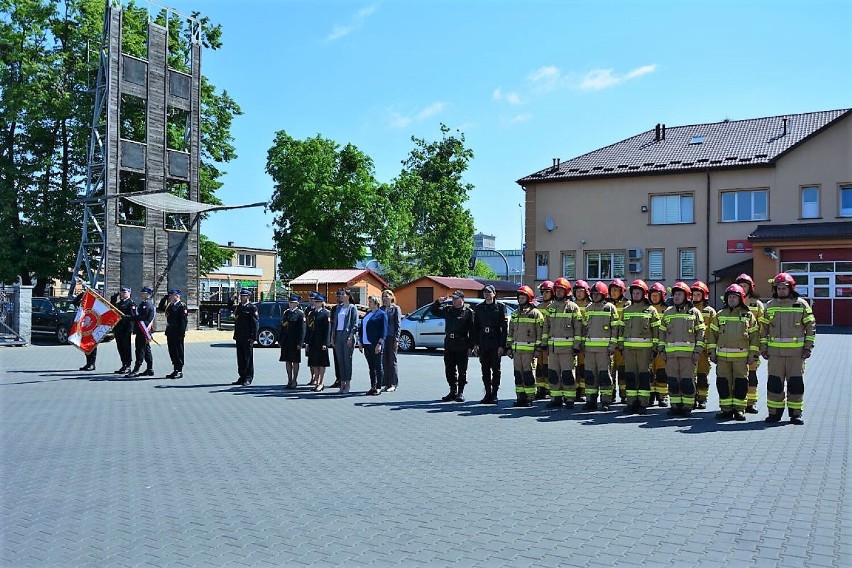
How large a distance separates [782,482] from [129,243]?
3293cm

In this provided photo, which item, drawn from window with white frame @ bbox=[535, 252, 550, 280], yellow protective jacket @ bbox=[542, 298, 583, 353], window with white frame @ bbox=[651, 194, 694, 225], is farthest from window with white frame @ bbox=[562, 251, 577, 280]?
yellow protective jacket @ bbox=[542, 298, 583, 353]

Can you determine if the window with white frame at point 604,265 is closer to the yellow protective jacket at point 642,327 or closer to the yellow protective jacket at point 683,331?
the yellow protective jacket at point 642,327

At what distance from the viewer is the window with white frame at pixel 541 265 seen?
44875 millimetres

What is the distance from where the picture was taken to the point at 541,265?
4516cm

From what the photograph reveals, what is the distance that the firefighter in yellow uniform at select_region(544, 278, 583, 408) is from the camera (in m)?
12.2

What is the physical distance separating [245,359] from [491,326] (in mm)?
5343

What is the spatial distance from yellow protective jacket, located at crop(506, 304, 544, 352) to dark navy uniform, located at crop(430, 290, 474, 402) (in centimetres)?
84

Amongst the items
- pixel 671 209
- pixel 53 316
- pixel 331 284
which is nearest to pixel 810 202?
pixel 671 209

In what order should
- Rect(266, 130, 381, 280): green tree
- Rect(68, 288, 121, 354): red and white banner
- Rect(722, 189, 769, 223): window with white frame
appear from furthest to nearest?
1. Rect(266, 130, 381, 280): green tree
2. Rect(722, 189, 769, 223): window with white frame
3. Rect(68, 288, 121, 354): red and white banner

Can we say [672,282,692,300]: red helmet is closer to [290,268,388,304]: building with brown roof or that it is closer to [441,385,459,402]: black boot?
[441,385,459,402]: black boot

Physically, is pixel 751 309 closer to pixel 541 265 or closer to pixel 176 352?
pixel 176 352

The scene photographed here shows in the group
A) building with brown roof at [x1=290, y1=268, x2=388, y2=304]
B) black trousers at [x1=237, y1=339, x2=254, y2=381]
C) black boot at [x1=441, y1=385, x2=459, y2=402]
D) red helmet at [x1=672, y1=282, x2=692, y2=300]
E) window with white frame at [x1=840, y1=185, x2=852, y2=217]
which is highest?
window with white frame at [x1=840, y1=185, x2=852, y2=217]

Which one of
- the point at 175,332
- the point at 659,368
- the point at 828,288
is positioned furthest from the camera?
the point at 828,288

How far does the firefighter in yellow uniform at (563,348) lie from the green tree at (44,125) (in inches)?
1229
